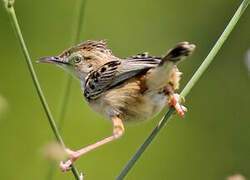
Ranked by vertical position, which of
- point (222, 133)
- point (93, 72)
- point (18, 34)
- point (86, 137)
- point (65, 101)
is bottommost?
point (222, 133)

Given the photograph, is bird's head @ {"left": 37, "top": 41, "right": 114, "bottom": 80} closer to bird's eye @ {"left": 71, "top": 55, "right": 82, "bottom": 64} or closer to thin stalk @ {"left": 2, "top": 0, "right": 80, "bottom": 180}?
bird's eye @ {"left": 71, "top": 55, "right": 82, "bottom": 64}

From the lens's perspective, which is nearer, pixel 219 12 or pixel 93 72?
pixel 93 72

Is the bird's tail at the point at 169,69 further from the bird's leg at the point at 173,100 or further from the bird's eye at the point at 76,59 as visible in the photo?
the bird's eye at the point at 76,59

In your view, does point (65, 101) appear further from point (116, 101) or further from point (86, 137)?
point (86, 137)

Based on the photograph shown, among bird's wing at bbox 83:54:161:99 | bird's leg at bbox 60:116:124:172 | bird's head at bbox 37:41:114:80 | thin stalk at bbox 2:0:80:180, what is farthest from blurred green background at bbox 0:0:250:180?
thin stalk at bbox 2:0:80:180

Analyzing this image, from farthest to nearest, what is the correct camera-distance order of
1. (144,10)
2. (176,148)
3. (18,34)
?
(144,10), (176,148), (18,34)

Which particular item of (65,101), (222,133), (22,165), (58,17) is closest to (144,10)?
(58,17)

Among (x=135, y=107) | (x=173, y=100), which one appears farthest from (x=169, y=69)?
(x=135, y=107)

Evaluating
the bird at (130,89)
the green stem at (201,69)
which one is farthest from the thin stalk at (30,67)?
the bird at (130,89)
